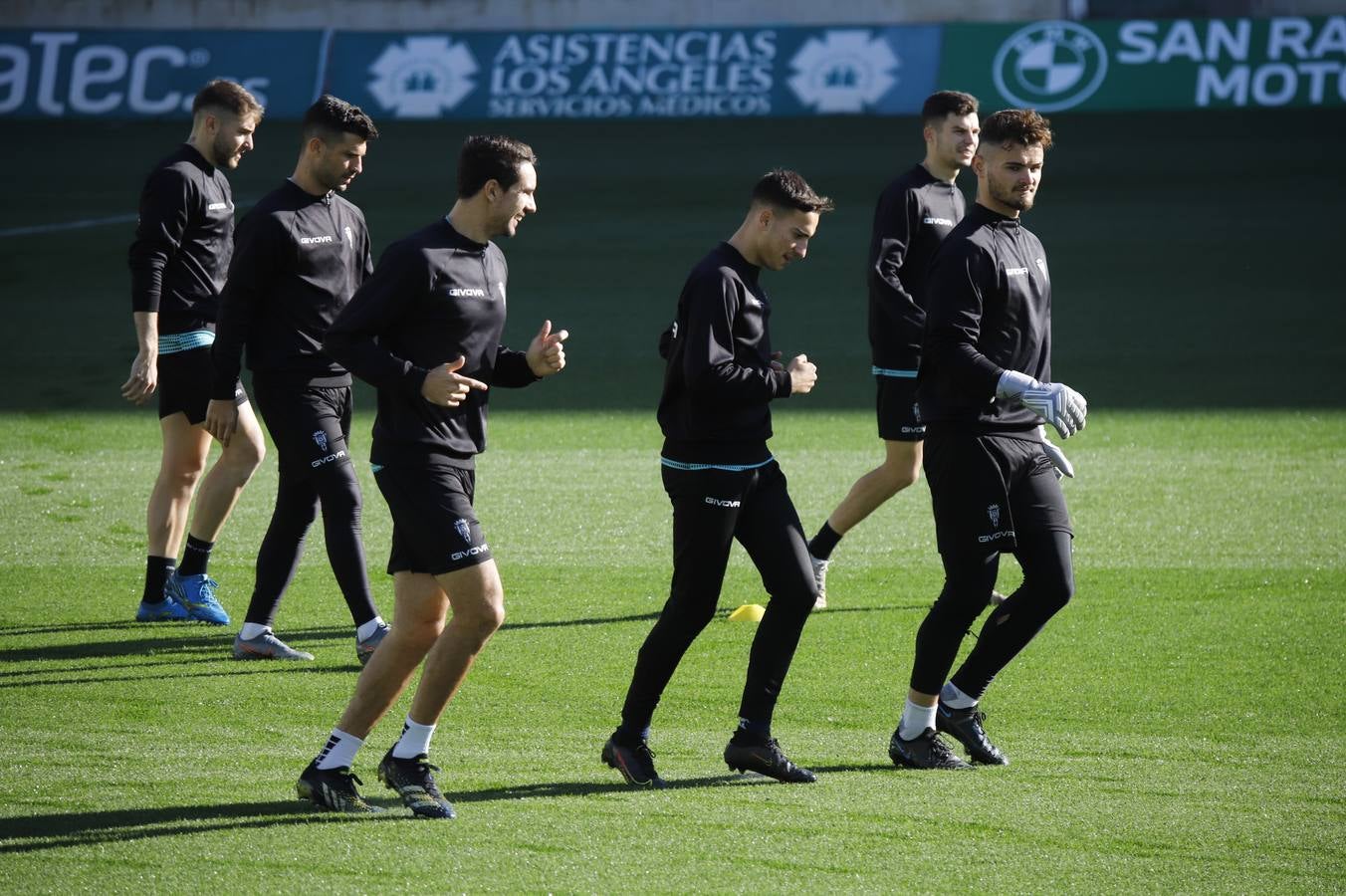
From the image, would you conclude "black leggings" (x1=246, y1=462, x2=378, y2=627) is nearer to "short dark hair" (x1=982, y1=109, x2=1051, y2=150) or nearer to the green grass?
the green grass

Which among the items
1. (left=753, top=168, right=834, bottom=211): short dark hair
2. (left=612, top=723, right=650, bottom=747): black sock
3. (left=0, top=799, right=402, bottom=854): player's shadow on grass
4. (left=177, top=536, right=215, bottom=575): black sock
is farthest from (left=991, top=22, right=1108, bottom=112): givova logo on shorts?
(left=0, top=799, right=402, bottom=854): player's shadow on grass

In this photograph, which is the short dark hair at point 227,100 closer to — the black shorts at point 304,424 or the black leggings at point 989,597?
the black shorts at point 304,424

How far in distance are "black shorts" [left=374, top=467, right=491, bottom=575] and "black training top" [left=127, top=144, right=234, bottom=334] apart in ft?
9.50

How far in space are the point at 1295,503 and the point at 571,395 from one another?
18.3ft

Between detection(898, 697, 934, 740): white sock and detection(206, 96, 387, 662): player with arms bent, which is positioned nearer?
detection(898, 697, 934, 740): white sock

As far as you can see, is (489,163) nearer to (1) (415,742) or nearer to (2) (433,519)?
(2) (433,519)

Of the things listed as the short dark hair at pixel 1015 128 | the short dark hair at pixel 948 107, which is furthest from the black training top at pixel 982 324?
the short dark hair at pixel 948 107

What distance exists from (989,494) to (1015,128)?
119 centimetres

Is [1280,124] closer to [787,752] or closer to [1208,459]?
[1208,459]

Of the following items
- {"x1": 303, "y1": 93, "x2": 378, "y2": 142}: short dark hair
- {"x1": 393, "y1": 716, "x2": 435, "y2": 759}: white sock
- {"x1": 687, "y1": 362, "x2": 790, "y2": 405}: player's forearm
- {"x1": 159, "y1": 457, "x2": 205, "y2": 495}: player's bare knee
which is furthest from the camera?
{"x1": 159, "y1": 457, "x2": 205, "y2": 495}: player's bare knee

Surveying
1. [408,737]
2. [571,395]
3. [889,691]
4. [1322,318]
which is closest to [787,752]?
[889,691]


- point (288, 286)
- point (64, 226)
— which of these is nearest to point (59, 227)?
point (64, 226)

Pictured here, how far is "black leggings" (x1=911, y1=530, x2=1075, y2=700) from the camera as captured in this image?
5695 mm

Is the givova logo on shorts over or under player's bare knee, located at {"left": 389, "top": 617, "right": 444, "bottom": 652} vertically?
over
